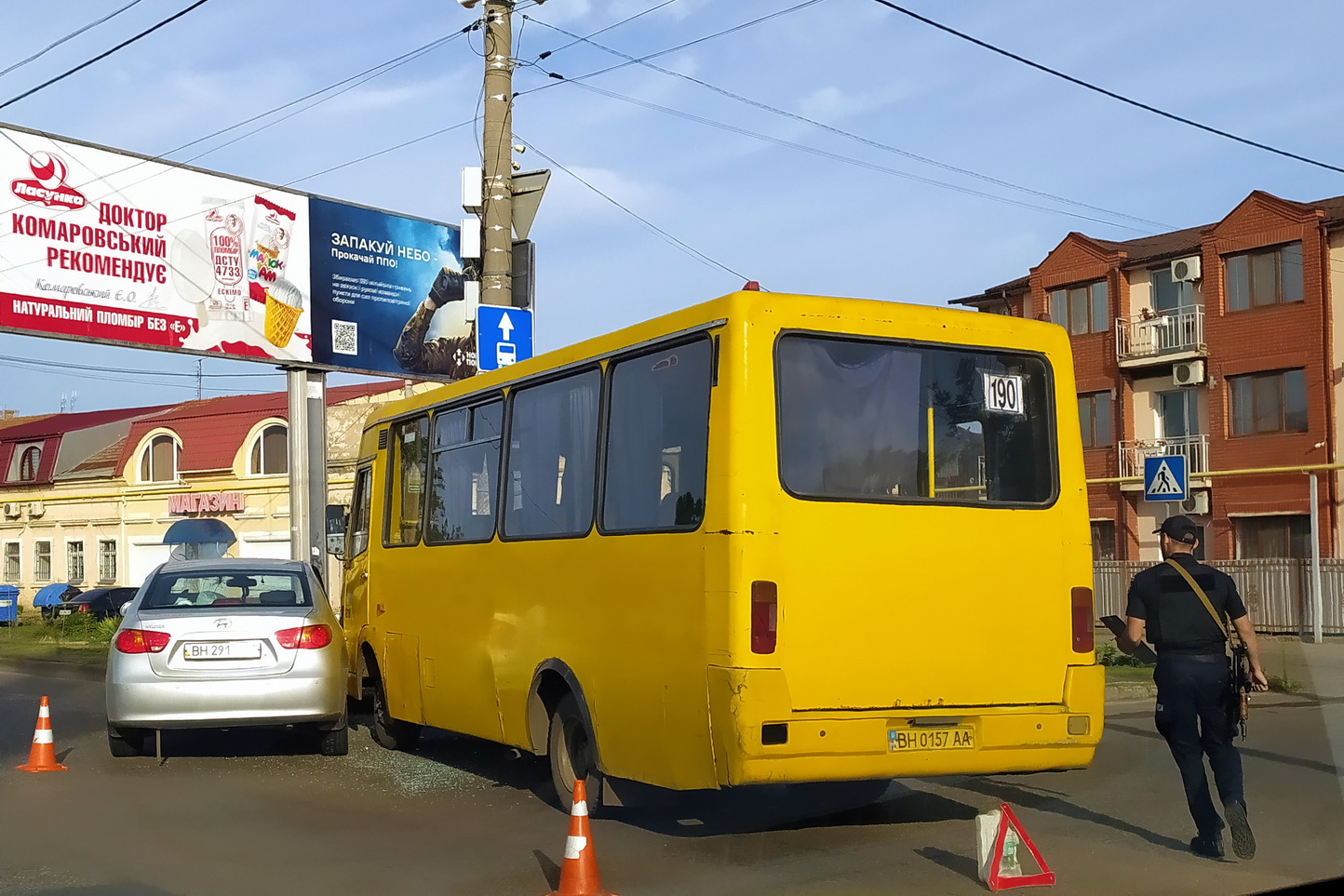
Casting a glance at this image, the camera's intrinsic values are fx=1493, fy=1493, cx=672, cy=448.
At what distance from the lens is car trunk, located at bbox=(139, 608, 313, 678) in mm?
11211

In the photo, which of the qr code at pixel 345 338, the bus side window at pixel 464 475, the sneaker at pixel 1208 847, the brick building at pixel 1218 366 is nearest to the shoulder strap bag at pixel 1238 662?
the sneaker at pixel 1208 847

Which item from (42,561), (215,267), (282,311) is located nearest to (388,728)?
(215,267)

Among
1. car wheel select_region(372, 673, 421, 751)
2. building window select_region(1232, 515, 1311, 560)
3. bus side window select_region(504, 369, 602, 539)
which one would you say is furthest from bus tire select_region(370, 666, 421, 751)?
building window select_region(1232, 515, 1311, 560)

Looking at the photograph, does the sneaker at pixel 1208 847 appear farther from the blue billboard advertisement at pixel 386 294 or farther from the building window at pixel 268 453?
the building window at pixel 268 453

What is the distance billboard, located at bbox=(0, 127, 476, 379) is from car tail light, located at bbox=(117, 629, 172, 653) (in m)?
11.3

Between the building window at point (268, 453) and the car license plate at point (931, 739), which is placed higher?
the building window at point (268, 453)

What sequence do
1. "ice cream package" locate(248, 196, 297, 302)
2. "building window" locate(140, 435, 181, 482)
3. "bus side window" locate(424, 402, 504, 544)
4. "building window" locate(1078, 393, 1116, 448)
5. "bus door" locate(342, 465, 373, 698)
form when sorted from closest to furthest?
"bus side window" locate(424, 402, 504, 544)
"bus door" locate(342, 465, 373, 698)
"ice cream package" locate(248, 196, 297, 302)
"building window" locate(1078, 393, 1116, 448)
"building window" locate(140, 435, 181, 482)

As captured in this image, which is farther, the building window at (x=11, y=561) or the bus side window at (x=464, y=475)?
the building window at (x=11, y=561)

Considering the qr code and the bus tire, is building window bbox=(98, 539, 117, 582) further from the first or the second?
the bus tire

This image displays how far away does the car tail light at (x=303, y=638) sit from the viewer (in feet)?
37.6

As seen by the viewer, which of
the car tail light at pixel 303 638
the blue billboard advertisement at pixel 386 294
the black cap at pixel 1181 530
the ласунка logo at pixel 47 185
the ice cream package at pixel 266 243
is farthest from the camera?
the blue billboard advertisement at pixel 386 294

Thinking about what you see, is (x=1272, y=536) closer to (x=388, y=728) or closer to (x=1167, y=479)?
(x=1167, y=479)

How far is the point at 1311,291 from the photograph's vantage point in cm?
3616

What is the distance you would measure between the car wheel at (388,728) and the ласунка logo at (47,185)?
11.6m
